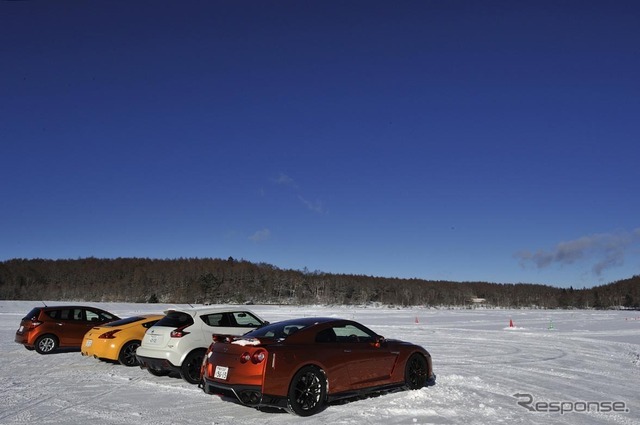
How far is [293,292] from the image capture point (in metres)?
145

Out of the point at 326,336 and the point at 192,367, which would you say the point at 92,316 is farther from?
the point at 326,336

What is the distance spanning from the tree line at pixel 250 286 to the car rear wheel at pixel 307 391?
113 metres

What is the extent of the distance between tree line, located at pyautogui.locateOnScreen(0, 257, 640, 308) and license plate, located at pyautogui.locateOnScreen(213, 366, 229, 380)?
112336mm

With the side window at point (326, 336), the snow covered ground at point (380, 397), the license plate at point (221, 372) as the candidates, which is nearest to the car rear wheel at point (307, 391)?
the snow covered ground at point (380, 397)

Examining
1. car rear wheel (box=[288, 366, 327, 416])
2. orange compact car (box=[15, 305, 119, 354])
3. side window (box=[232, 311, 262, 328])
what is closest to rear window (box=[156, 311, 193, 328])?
side window (box=[232, 311, 262, 328])

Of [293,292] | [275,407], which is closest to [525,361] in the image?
[275,407]

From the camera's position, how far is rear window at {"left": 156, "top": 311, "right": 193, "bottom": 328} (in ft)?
34.3

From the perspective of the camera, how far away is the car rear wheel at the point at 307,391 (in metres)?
7.41

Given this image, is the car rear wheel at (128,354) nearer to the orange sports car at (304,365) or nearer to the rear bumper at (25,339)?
the rear bumper at (25,339)

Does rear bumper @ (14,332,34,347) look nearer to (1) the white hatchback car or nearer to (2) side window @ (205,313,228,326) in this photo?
(1) the white hatchback car

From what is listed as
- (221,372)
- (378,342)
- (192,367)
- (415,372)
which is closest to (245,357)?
(221,372)

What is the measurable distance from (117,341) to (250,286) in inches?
5288

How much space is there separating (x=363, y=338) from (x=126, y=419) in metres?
3.86

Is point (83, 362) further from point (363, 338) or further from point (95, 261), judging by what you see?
point (95, 261)
